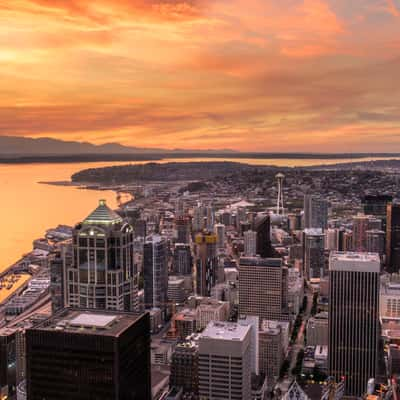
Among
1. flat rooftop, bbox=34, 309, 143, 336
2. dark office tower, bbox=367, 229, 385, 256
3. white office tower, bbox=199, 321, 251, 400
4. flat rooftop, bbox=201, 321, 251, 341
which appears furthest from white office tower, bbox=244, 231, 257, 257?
flat rooftop, bbox=34, 309, 143, 336

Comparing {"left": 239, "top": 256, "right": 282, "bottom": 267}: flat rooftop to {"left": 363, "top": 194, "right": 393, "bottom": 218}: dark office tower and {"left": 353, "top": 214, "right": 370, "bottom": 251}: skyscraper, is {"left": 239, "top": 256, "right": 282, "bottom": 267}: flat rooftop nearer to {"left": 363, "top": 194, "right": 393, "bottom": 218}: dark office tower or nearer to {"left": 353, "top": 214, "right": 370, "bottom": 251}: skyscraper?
{"left": 353, "top": 214, "right": 370, "bottom": 251}: skyscraper

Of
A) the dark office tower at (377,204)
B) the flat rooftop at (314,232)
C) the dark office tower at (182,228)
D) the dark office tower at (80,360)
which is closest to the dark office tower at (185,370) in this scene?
the dark office tower at (80,360)

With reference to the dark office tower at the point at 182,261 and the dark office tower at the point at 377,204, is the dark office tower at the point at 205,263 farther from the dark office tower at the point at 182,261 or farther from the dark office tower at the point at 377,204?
the dark office tower at the point at 377,204

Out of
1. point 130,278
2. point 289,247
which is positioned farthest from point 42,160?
point 289,247

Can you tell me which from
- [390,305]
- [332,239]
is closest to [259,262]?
[390,305]

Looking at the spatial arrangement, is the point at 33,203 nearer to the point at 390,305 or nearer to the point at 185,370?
Result: the point at 185,370
